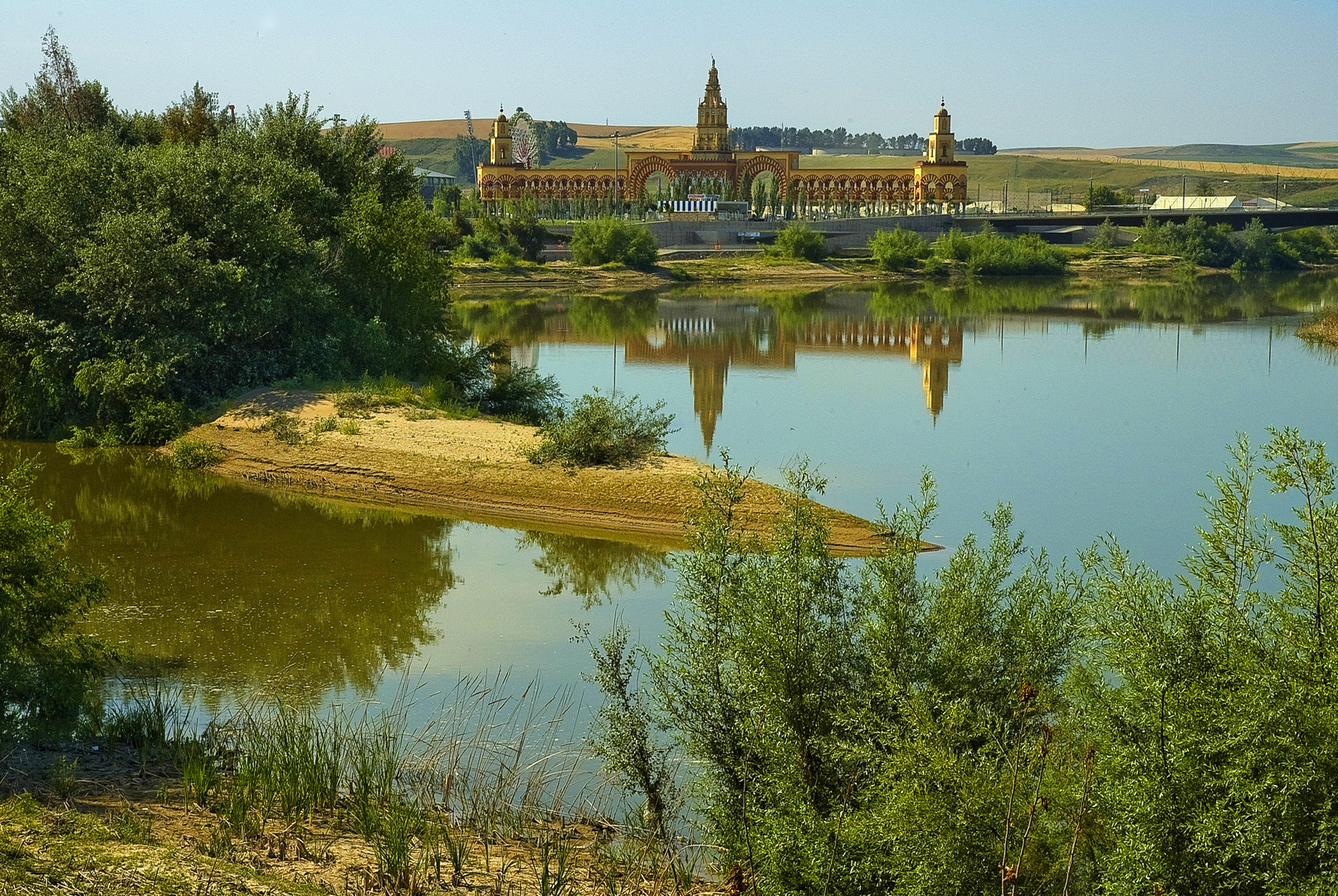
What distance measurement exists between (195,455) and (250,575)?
21.9 ft

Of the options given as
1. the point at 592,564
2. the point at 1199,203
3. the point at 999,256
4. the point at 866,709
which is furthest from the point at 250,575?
the point at 1199,203

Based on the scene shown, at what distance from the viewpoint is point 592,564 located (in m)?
16.9

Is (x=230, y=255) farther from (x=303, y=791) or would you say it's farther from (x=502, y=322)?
(x=502, y=322)

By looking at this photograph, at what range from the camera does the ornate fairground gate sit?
94.2 metres

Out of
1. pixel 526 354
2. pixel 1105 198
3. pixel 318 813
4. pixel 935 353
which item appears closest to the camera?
pixel 318 813

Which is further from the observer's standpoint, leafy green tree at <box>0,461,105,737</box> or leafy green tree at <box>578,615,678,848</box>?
leafy green tree at <box>0,461,105,737</box>

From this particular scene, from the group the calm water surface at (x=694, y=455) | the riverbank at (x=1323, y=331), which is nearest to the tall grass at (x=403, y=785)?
the calm water surface at (x=694, y=455)

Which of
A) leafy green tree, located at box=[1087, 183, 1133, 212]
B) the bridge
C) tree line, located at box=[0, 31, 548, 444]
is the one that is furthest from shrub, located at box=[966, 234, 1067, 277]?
tree line, located at box=[0, 31, 548, 444]

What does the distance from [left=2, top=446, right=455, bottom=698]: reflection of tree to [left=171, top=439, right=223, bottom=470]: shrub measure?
1.05 feet

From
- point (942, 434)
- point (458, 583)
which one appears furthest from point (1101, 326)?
point (458, 583)

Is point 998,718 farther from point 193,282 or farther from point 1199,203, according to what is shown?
point 1199,203

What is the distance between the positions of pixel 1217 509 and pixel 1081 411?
22.3 metres

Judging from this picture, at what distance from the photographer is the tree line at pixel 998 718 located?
5.98 m

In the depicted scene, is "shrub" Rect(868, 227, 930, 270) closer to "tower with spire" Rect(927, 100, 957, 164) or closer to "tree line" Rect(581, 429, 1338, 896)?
"tower with spire" Rect(927, 100, 957, 164)
